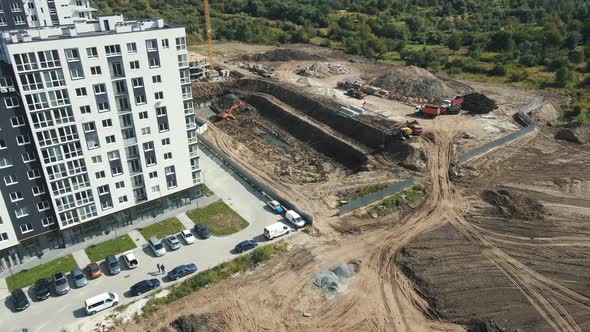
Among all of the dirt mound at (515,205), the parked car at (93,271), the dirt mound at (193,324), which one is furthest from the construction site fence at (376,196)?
the parked car at (93,271)

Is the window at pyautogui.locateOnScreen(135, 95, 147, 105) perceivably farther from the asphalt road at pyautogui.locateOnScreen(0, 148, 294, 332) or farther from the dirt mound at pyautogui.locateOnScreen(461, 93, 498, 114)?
the dirt mound at pyautogui.locateOnScreen(461, 93, 498, 114)

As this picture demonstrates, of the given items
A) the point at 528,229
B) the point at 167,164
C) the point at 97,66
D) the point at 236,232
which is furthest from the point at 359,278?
the point at 97,66

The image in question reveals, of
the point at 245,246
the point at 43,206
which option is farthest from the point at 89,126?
the point at 245,246

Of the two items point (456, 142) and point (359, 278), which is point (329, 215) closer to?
point (359, 278)

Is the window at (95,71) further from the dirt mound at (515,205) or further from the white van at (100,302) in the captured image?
the dirt mound at (515,205)

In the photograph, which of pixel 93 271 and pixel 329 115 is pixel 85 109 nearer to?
pixel 93 271
